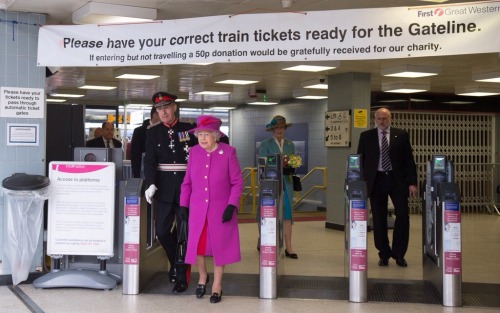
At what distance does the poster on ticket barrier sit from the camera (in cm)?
605

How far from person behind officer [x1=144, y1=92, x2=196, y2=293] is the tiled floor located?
537mm

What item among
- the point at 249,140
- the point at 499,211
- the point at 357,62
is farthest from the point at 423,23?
the point at 249,140

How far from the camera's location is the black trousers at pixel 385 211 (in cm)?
705

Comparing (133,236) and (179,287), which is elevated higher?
(133,236)

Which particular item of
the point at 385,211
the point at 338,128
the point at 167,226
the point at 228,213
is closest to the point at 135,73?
the point at 338,128

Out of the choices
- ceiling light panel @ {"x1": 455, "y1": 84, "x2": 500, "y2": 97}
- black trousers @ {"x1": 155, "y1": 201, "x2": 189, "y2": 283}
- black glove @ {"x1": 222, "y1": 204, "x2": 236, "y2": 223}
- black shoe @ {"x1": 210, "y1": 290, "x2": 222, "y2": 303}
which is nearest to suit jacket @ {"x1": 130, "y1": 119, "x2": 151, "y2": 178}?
black trousers @ {"x1": 155, "y1": 201, "x2": 189, "y2": 283}

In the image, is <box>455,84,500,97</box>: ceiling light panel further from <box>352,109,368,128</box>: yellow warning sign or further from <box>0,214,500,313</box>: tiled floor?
<box>0,214,500,313</box>: tiled floor

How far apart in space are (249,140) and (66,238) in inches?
523

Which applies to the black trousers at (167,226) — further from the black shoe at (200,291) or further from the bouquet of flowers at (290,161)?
the bouquet of flowers at (290,161)

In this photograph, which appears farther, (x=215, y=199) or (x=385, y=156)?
(x=385, y=156)

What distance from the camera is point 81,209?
6078 millimetres

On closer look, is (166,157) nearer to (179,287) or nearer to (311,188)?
(179,287)

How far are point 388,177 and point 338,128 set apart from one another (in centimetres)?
406

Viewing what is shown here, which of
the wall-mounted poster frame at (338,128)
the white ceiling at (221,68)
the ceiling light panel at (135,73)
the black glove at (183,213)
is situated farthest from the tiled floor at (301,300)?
the ceiling light panel at (135,73)
